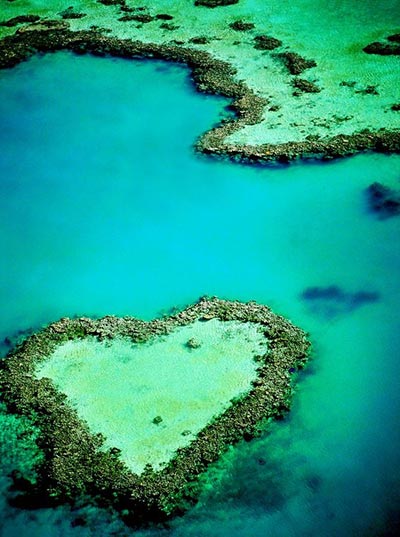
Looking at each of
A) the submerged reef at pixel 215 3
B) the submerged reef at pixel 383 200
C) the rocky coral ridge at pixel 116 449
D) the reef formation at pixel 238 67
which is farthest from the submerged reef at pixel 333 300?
the submerged reef at pixel 215 3

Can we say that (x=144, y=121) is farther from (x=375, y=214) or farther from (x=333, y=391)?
(x=333, y=391)

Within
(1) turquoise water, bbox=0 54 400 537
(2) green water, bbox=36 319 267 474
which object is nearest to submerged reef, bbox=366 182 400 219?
(1) turquoise water, bbox=0 54 400 537

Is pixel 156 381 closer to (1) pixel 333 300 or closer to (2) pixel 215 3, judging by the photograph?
(1) pixel 333 300

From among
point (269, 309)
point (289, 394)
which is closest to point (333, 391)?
point (289, 394)

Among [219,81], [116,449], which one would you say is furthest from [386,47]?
[116,449]

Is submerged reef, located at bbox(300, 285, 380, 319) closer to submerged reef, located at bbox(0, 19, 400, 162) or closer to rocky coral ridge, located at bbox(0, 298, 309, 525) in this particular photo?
rocky coral ridge, located at bbox(0, 298, 309, 525)
